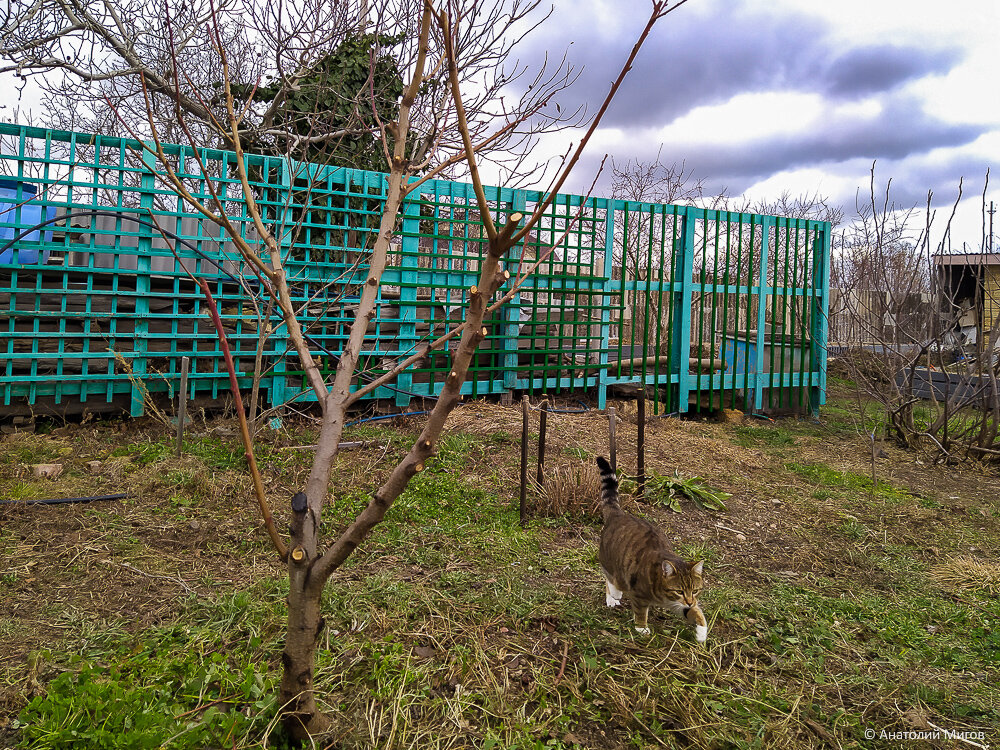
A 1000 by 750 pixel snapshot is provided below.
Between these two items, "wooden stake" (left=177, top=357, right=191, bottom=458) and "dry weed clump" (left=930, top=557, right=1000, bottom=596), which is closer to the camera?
"dry weed clump" (left=930, top=557, right=1000, bottom=596)

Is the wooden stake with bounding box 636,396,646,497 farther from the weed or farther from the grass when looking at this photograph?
the weed

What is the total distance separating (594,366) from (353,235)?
10.8ft

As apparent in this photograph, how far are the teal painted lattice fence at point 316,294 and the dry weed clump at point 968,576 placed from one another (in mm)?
2985

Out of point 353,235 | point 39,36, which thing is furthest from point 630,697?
point 39,36

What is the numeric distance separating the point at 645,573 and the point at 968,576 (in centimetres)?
226

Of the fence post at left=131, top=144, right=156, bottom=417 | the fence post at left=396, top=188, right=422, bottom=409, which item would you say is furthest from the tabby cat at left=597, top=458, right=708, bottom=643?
the fence post at left=131, top=144, right=156, bottom=417

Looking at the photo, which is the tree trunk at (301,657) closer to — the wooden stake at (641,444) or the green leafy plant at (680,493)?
the wooden stake at (641,444)

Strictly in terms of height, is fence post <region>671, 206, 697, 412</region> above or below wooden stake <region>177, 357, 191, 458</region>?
above

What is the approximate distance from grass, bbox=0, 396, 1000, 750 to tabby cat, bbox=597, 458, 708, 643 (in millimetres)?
109

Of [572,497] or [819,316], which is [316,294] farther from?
[819,316]

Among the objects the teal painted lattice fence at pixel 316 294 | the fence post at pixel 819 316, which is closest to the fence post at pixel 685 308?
the teal painted lattice fence at pixel 316 294

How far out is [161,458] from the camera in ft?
15.9

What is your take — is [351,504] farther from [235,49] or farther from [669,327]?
[235,49]

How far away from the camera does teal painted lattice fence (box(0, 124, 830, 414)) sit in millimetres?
5340
